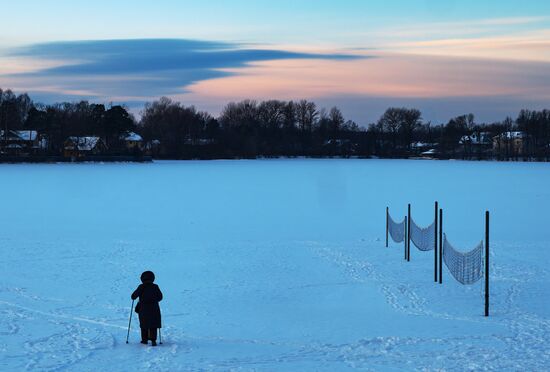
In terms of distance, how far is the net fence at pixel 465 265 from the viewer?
49.7ft

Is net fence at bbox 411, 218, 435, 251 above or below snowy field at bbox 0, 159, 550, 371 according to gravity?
above

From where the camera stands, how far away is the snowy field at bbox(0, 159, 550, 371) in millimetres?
9953

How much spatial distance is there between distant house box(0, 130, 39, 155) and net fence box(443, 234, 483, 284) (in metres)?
110

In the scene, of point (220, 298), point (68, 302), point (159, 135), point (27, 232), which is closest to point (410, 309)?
point (220, 298)

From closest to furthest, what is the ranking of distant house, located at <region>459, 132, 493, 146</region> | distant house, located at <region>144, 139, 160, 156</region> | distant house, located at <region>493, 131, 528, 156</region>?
distant house, located at <region>144, 139, 160, 156</region> → distant house, located at <region>493, 131, 528, 156</region> → distant house, located at <region>459, 132, 493, 146</region>

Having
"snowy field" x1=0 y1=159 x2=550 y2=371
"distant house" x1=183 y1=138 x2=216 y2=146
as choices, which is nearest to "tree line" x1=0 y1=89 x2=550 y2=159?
"distant house" x1=183 y1=138 x2=216 y2=146

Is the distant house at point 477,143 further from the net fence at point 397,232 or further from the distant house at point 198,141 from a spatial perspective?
the net fence at point 397,232

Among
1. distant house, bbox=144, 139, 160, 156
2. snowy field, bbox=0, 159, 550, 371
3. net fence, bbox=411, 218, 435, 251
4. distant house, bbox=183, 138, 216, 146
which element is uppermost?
distant house, bbox=183, 138, 216, 146

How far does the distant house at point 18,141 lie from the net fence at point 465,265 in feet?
361

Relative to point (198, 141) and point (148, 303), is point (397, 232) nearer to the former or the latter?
point (148, 303)

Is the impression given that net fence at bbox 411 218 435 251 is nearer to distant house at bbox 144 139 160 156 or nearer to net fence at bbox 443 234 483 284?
net fence at bbox 443 234 483 284

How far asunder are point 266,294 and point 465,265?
463 cm

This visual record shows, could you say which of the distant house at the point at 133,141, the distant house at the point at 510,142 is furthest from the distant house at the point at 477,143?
the distant house at the point at 133,141

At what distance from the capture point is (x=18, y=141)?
12875cm
